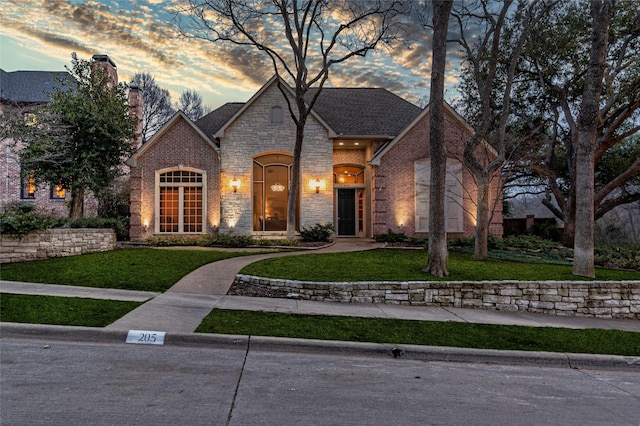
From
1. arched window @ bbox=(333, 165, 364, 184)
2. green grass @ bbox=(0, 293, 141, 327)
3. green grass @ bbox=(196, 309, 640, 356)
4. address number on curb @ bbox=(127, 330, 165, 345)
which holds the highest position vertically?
arched window @ bbox=(333, 165, 364, 184)

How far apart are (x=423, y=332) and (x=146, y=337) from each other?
444 cm

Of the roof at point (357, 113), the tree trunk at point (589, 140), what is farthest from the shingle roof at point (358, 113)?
the tree trunk at point (589, 140)

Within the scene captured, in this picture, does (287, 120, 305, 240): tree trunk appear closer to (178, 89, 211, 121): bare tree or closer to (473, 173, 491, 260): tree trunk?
(473, 173, 491, 260): tree trunk

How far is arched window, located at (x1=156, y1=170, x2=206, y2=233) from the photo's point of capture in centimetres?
1941

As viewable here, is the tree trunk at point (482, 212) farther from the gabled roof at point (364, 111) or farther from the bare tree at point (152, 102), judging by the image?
the bare tree at point (152, 102)

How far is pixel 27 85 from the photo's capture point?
2775 centimetres

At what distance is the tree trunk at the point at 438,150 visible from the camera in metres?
10.8

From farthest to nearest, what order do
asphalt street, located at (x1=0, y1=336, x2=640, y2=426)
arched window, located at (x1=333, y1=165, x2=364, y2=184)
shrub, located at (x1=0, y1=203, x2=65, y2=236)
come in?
arched window, located at (x1=333, y1=165, x2=364, y2=184), shrub, located at (x1=0, y1=203, x2=65, y2=236), asphalt street, located at (x1=0, y1=336, x2=640, y2=426)

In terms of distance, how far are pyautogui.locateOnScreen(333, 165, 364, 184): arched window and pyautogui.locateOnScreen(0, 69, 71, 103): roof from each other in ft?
65.6

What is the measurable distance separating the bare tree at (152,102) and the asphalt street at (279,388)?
34.4 meters

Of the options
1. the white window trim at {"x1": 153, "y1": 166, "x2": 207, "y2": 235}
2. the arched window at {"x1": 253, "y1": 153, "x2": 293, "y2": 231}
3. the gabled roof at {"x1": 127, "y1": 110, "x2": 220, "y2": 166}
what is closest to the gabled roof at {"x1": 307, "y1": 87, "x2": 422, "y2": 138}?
the arched window at {"x1": 253, "y1": 153, "x2": 293, "y2": 231}

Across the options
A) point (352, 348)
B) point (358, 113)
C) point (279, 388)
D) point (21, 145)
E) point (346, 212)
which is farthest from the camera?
point (21, 145)

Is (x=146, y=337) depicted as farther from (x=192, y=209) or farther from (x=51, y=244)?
(x=192, y=209)

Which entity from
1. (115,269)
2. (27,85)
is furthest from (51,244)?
(27,85)
